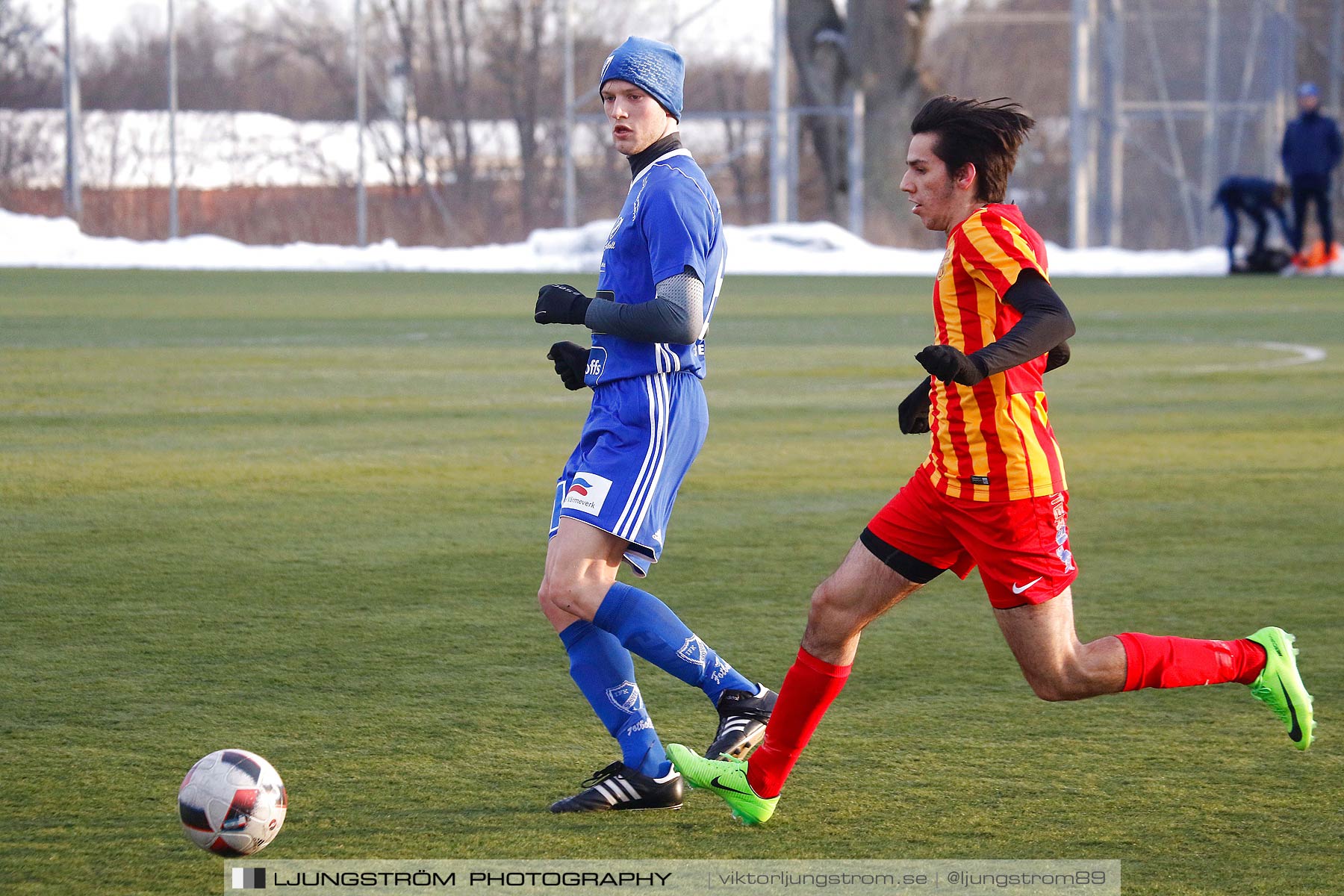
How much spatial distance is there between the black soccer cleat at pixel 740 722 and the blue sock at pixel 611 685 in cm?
14

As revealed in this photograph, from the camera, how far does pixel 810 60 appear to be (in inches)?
1508

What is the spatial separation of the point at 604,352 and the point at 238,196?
36.3m

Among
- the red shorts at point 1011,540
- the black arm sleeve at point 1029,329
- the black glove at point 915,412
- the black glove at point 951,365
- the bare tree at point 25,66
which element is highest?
the bare tree at point 25,66

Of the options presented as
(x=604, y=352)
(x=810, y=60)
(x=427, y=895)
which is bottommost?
A: (x=427, y=895)

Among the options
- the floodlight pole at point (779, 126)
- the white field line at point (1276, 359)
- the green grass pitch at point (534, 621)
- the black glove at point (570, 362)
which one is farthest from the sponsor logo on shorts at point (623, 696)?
the floodlight pole at point (779, 126)

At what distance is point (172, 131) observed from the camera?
125 ft

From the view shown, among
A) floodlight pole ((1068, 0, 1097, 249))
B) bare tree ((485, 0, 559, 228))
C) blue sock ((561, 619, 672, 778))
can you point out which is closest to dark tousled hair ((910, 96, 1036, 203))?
blue sock ((561, 619, 672, 778))

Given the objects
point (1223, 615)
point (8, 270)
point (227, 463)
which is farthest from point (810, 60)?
point (1223, 615)

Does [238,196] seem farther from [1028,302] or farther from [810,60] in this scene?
[1028,302]

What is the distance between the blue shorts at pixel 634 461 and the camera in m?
4.13

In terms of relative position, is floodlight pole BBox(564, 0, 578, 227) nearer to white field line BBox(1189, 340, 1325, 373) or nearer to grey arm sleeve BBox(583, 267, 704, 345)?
white field line BBox(1189, 340, 1325, 373)

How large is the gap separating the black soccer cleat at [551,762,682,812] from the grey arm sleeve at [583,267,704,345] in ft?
3.23

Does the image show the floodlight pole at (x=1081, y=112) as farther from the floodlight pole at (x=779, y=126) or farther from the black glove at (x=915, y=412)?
the black glove at (x=915, y=412)

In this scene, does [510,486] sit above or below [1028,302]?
below
